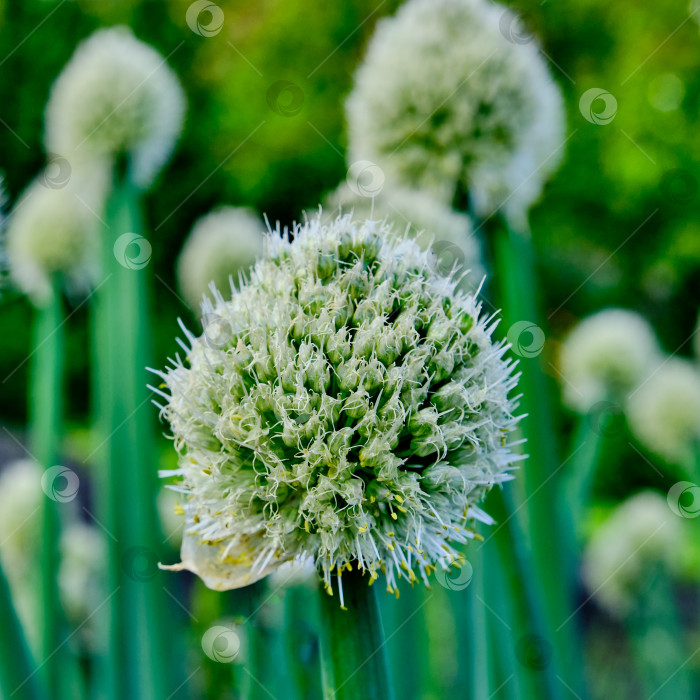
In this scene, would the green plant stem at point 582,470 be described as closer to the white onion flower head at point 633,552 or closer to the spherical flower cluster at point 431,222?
the spherical flower cluster at point 431,222

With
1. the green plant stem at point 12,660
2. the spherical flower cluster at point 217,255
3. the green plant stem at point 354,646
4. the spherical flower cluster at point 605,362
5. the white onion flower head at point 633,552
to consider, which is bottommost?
the white onion flower head at point 633,552

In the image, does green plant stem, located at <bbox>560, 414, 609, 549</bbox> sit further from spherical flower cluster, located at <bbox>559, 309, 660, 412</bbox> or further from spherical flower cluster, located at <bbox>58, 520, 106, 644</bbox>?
spherical flower cluster, located at <bbox>58, 520, 106, 644</bbox>

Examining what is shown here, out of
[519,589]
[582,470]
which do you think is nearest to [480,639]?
[519,589]

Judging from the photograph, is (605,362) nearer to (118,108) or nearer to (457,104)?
(457,104)

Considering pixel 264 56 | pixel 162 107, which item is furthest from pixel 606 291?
pixel 162 107

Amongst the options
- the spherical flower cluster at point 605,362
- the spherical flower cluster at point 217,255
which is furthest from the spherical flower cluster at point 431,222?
the spherical flower cluster at point 605,362

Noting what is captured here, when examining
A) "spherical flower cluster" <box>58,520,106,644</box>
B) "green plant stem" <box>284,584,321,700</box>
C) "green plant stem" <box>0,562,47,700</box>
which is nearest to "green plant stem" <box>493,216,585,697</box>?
"green plant stem" <box>284,584,321,700</box>
